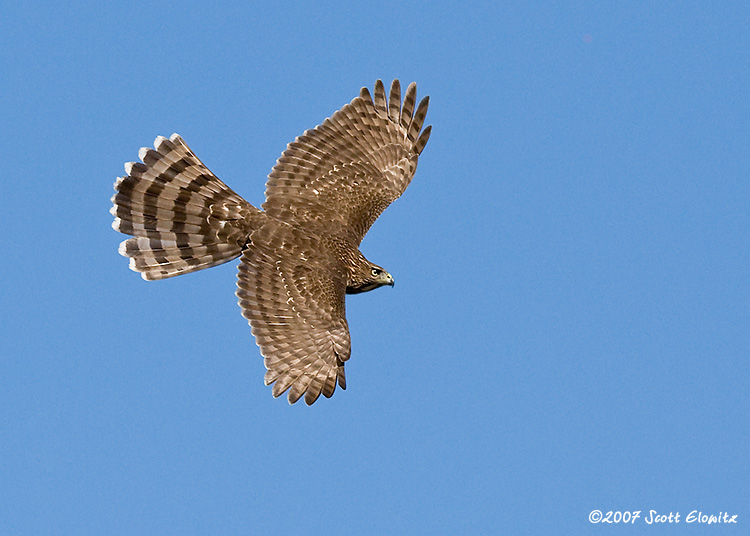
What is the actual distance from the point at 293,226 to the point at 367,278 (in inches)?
45.9

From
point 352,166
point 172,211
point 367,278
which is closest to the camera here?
point 172,211

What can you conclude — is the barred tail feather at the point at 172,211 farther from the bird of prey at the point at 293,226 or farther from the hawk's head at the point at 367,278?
the hawk's head at the point at 367,278

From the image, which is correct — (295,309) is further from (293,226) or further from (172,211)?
(172,211)

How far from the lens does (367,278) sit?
49.4ft

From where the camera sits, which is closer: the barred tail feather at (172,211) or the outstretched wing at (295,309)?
the outstretched wing at (295,309)

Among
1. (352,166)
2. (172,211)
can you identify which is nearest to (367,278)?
(352,166)

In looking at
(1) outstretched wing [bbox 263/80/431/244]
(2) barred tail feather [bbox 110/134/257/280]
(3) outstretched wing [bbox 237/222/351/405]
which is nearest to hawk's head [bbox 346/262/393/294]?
(3) outstretched wing [bbox 237/222/351/405]

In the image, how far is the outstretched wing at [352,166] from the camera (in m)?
15.4

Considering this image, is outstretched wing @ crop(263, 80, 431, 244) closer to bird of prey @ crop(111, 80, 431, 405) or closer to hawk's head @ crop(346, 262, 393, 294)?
bird of prey @ crop(111, 80, 431, 405)

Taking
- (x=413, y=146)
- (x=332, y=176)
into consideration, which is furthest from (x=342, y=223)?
(x=413, y=146)

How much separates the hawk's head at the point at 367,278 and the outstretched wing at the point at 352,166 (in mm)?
515

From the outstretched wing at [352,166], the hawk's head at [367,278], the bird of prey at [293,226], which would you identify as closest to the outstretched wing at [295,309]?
the bird of prey at [293,226]

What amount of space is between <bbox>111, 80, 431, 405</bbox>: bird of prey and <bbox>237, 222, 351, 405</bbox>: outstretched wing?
0.5 inches

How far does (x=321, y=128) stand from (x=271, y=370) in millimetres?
3859
